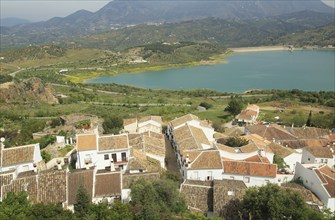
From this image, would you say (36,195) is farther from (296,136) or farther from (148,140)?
(296,136)

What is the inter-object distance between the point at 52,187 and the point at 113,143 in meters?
6.07

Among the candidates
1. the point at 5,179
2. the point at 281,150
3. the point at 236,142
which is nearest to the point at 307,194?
the point at 281,150

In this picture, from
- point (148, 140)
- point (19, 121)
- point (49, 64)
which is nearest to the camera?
point (148, 140)

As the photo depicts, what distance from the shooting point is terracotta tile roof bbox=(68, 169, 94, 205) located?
54.6 ft

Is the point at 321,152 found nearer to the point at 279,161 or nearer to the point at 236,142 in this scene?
the point at 279,161

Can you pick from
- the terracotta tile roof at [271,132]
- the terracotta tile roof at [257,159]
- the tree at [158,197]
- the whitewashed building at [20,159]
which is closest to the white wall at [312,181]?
the terracotta tile roof at [257,159]

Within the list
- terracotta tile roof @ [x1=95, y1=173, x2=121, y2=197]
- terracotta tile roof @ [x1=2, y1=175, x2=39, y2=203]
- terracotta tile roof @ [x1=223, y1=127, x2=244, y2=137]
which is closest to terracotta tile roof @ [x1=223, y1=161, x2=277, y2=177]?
terracotta tile roof @ [x1=95, y1=173, x2=121, y2=197]

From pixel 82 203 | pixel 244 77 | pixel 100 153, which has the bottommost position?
pixel 244 77

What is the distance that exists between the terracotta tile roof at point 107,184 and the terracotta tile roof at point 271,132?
17013 millimetres

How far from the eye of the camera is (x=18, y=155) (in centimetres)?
2052

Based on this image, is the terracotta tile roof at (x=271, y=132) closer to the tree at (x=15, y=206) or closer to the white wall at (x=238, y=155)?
the white wall at (x=238, y=155)

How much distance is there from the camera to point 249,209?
1580cm

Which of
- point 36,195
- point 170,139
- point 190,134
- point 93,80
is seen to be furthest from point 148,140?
point 93,80

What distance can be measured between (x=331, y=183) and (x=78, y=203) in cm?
1418
